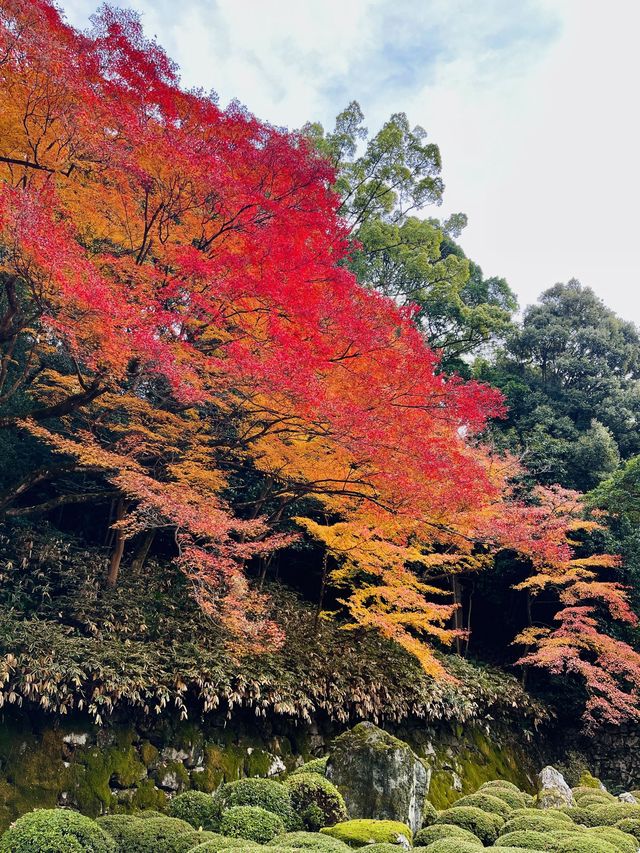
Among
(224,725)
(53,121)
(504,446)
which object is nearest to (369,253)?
(504,446)

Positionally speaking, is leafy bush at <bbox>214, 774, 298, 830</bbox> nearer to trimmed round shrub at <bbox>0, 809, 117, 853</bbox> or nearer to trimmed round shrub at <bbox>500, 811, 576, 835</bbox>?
trimmed round shrub at <bbox>0, 809, 117, 853</bbox>

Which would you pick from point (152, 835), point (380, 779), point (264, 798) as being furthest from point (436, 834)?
point (152, 835)

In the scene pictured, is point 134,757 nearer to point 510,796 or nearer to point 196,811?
point 196,811

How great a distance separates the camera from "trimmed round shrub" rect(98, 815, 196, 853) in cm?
479

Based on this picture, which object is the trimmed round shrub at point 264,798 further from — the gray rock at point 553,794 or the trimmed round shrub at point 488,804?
the gray rock at point 553,794

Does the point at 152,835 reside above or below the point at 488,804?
below

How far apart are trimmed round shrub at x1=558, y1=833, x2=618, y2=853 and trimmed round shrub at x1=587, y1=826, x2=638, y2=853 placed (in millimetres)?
758

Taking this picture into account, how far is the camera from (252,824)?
15.7ft

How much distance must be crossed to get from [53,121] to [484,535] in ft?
31.2

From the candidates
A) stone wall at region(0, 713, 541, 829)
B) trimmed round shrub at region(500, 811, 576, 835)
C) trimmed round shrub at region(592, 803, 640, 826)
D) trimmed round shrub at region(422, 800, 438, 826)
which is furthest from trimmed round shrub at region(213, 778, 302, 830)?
trimmed round shrub at region(592, 803, 640, 826)

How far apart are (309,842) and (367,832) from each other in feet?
2.37

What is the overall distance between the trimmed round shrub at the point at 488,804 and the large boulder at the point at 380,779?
43.7 inches

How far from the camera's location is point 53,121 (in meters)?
7.59

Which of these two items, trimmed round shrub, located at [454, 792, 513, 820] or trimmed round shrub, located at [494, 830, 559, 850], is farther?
trimmed round shrub, located at [454, 792, 513, 820]
